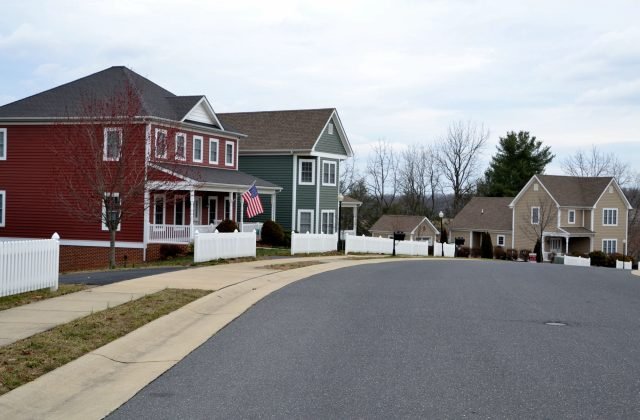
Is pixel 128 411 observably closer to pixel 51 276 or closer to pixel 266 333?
pixel 266 333

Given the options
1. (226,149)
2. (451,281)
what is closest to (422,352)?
Result: (451,281)

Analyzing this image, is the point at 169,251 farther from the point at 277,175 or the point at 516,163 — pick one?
the point at 516,163

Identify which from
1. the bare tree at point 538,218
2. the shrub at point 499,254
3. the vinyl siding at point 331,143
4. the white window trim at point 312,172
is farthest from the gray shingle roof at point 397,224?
the white window trim at point 312,172

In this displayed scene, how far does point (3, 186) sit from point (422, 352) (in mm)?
32007

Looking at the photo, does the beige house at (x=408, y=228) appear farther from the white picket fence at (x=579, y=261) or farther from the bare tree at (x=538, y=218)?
the white picket fence at (x=579, y=261)

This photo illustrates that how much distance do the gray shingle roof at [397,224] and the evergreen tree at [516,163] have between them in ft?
57.7

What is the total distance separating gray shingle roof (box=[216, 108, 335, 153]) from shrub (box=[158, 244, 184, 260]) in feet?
40.7

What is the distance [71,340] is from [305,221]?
35.7 metres

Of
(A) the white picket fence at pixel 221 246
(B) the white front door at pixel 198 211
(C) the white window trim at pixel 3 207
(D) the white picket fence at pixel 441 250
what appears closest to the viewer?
(A) the white picket fence at pixel 221 246

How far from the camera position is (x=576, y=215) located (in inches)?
2516

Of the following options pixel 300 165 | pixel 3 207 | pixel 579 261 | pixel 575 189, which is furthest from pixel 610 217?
pixel 3 207

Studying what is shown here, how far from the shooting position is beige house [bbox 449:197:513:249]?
67750 millimetres

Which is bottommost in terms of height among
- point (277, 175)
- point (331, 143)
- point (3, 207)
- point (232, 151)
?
point (3, 207)

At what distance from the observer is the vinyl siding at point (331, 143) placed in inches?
1758
